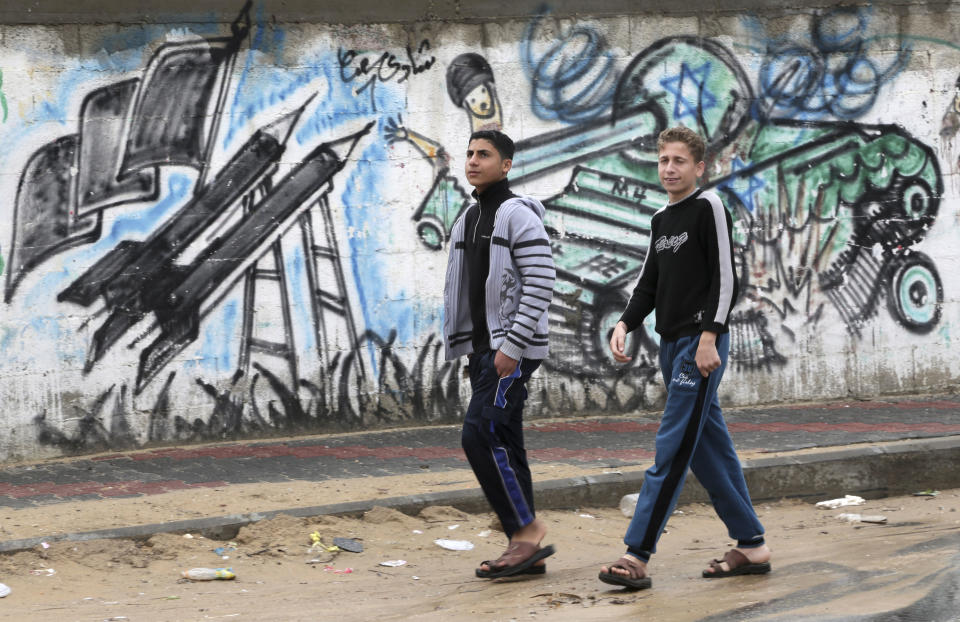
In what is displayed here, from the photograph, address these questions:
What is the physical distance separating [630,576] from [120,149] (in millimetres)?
5099

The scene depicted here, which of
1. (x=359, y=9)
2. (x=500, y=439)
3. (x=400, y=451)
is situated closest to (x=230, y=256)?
(x=400, y=451)

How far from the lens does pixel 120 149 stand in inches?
337

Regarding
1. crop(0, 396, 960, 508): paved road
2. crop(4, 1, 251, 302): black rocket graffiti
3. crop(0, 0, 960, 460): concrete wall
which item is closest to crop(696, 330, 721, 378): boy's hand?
crop(0, 396, 960, 508): paved road

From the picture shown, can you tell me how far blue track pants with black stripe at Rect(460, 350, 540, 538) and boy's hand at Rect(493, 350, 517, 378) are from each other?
0.05 metres

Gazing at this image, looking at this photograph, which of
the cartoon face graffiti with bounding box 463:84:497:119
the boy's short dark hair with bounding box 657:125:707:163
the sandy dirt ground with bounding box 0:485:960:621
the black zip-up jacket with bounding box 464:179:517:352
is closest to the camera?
the sandy dirt ground with bounding box 0:485:960:621

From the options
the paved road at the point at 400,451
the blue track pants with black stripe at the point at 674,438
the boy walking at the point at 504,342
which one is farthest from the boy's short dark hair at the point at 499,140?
the paved road at the point at 400,451

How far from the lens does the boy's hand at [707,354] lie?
205 inches

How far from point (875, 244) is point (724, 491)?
529 centimetres

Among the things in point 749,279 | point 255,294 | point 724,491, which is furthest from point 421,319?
point 724,491

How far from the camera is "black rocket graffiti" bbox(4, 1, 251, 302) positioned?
8.40 meters

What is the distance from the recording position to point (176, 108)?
342 inches

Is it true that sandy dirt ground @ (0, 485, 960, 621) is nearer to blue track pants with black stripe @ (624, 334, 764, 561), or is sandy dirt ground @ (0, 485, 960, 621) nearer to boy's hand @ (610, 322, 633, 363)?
blue track pants with black stripe @ (624, 334, 764, 561)

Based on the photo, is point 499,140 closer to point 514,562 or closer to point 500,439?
point 500,439

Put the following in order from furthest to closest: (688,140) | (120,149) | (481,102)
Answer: (481,102) < (120,149) < (688,140)
